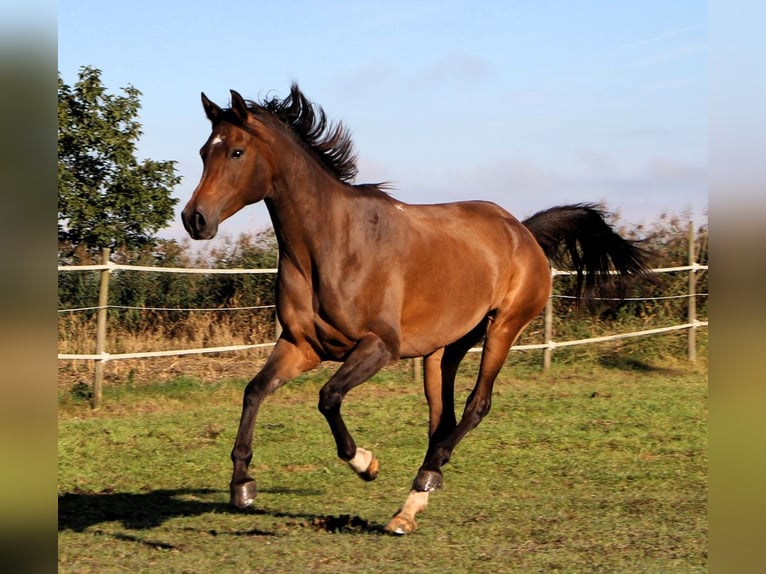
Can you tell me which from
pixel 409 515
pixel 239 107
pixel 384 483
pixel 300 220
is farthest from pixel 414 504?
pixel 239 107

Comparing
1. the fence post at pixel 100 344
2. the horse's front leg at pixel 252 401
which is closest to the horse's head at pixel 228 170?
the horse's front leg at pixel 252 401

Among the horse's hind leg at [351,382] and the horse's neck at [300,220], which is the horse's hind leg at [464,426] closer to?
the horse's hind leg at [351,382]

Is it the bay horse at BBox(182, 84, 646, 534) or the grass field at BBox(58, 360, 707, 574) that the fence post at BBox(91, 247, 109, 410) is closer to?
the grass field at BBox(58, 360, 707, 574)

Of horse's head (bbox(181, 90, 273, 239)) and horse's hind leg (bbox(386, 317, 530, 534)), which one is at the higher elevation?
horse's head (bbox(181, 90, 273, 239))

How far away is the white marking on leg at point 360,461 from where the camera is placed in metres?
5.61

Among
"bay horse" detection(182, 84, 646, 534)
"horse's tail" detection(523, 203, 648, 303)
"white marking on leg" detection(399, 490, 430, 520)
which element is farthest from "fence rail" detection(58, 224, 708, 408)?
"white marking on leg" detection(399, 490, 430, 520)

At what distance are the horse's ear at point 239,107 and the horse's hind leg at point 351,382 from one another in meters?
1.41

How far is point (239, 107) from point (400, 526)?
2.53m

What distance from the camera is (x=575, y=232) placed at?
7.91 meters

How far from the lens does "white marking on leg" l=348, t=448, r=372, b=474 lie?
5.61 m

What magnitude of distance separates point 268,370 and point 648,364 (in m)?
9.56

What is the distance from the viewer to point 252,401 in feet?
17.4

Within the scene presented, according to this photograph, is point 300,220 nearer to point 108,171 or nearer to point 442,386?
point 442,386

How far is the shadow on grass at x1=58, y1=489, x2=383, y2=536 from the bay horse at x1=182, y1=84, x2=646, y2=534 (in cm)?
40
